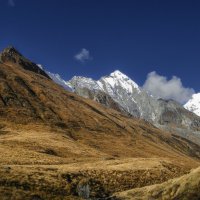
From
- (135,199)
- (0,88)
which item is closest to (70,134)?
(0,88)

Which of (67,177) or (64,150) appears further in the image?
(64,150)

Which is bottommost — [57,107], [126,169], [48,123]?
[126,169]

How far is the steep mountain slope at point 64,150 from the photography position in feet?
133

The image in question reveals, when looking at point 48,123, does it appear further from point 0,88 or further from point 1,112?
point 0,88

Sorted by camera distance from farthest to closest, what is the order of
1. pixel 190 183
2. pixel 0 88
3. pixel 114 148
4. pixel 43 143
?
pixel 0 88
pixel 114 148
pixel 43 143
pixel 190 183

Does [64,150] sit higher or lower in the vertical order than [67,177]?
higher

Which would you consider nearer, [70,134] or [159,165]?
[159,165]

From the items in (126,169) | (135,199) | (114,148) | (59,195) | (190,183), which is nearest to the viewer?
(190,183)

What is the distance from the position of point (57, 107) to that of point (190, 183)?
123688 mm

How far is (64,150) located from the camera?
91.9 metres

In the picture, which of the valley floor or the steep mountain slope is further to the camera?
the steep mountain slope

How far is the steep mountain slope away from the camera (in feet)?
133

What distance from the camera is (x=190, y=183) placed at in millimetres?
30953

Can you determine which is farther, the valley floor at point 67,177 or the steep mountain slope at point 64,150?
the steep mountain slope at point 64,150
